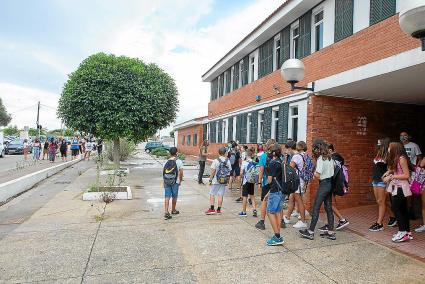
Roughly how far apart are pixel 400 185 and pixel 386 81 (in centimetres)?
201

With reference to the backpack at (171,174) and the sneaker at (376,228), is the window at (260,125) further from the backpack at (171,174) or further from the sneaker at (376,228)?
the sneaker at (376,228)

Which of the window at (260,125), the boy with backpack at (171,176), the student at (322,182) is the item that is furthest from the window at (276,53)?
the student at (322,182)

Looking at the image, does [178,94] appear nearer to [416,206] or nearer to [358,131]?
[358,131]

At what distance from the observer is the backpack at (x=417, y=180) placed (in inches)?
235

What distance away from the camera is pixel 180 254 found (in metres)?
4.97

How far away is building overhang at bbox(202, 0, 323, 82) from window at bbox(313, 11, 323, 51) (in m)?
0.33

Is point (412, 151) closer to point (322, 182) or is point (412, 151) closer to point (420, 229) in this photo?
point (420, 229)

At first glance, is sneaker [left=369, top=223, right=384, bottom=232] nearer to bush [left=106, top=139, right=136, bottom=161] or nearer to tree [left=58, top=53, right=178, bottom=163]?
tree [left=58, top=53, right=178, bottom=163]

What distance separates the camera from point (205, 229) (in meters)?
6.32

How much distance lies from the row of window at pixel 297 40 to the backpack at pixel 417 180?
121 inches

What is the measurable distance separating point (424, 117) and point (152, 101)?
9945mm

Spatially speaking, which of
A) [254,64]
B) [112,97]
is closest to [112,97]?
[112,97]

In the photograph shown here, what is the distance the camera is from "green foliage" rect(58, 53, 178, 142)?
13.8m

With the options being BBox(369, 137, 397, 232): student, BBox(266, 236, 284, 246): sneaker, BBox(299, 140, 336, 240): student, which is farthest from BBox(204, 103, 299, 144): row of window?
BBox(266, 236, 284, 246): sneaker
